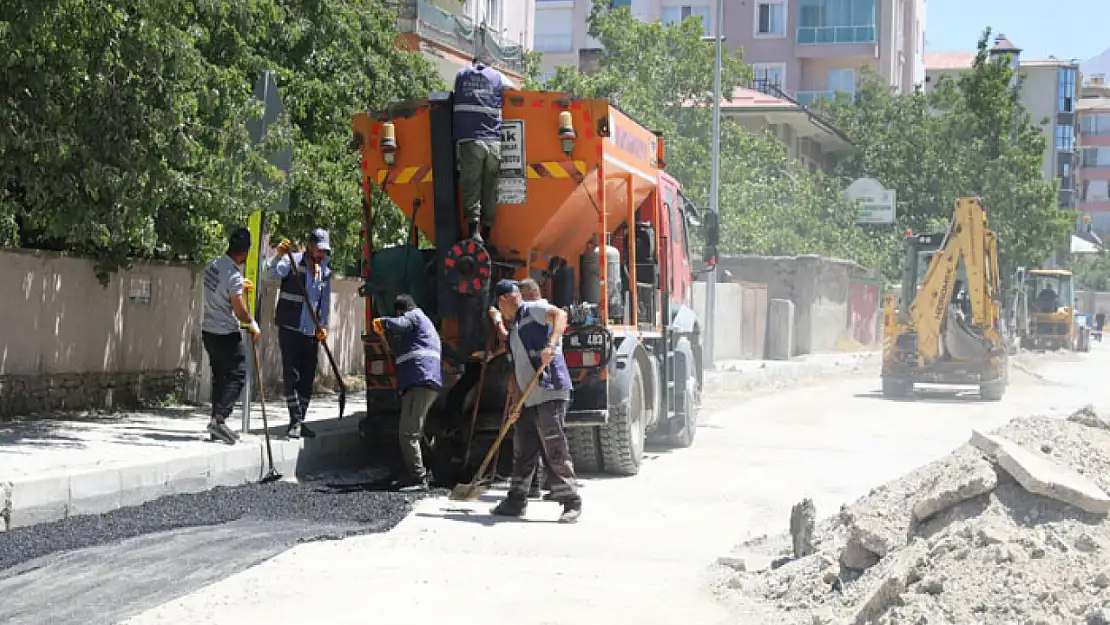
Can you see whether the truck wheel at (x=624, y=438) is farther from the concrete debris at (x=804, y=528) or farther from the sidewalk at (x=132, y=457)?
the concrete debris at (x=804, y=528)

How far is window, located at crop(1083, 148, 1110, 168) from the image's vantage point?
433ft

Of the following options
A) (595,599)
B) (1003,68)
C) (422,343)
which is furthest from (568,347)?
(1003,68)

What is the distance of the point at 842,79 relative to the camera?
228 feet

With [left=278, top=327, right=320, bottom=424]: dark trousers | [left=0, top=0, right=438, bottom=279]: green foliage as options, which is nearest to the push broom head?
[left=278, top=327, right=320, bottom=424]: dark trousers

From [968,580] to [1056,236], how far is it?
51550 millimetres

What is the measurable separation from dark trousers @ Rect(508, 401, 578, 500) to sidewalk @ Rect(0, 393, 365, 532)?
2.44 metres

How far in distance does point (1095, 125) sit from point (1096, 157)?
282cm

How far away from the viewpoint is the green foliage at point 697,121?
3894 centimetres

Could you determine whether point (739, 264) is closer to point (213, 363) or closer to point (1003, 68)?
point (1003, 68)

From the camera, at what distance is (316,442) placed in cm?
1345

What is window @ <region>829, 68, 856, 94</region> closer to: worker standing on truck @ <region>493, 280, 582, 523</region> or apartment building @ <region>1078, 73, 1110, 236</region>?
worker standing on truck @ <region>493, 280, 582, 523</region>

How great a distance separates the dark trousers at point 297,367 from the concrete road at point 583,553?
2.71 metres

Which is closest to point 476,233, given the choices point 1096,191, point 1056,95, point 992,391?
point 992,391

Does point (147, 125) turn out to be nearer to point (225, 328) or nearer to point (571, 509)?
point (225, 328)
